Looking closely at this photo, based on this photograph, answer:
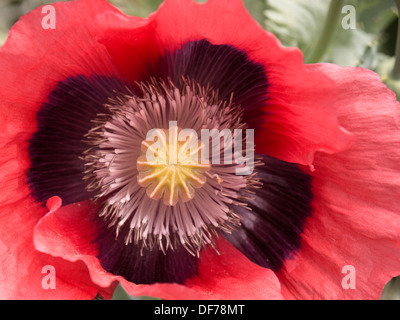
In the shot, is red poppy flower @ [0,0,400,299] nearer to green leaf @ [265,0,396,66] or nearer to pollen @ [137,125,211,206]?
pollen @ [137,125,211,206]

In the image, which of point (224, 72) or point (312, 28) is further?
point (312, 28)

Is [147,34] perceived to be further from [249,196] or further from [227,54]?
[249,196]

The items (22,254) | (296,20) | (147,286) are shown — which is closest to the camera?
(147,286)

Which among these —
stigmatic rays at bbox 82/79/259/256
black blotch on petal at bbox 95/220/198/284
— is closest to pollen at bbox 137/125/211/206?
stigmatic rays at bbox 82/79/259/256

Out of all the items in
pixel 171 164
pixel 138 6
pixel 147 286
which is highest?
pixel 138 6

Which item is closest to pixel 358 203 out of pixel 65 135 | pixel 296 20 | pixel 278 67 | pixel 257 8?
pixel 278 67

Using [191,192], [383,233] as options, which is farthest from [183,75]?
[383,233]

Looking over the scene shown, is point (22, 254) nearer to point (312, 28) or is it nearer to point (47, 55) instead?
point (47, 55)
